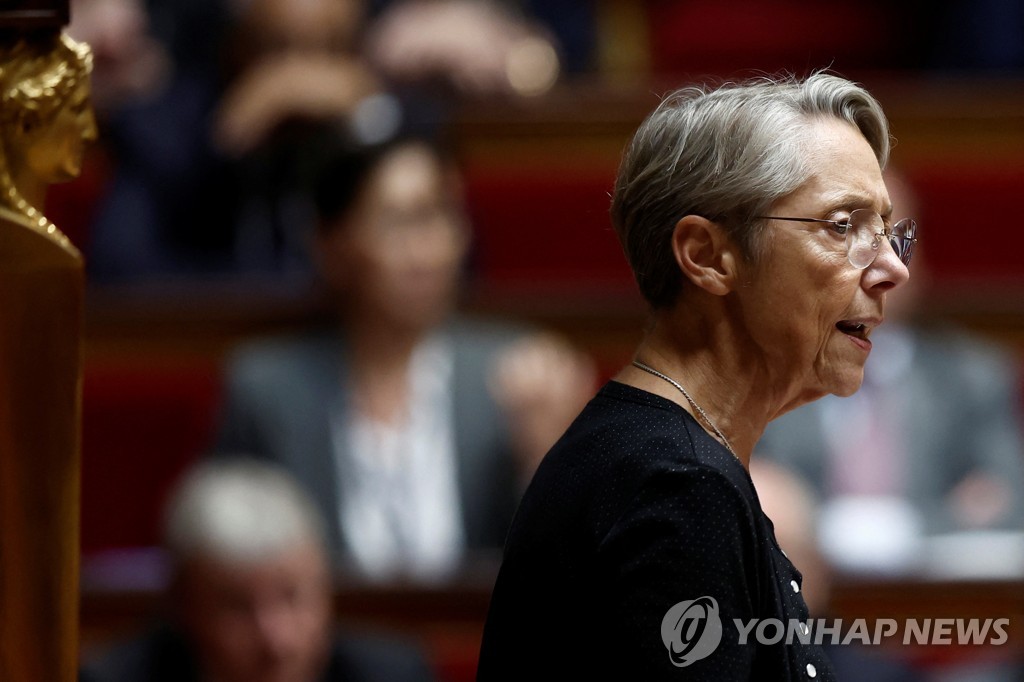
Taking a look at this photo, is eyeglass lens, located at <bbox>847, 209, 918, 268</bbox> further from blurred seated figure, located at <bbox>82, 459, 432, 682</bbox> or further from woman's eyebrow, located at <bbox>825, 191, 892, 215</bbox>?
blurred seated figure, located at <bbox>82, 459, 432, 682</bbox>

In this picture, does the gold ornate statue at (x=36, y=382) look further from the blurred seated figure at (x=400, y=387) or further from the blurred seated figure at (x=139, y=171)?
the blurred seated figure at (x=139, y=171)

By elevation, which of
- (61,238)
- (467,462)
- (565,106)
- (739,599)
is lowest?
(739,599)

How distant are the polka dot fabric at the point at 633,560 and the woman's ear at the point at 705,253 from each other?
52 mm

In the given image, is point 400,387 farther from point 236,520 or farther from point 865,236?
point 865,236

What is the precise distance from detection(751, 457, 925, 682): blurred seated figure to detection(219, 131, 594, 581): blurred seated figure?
317mm

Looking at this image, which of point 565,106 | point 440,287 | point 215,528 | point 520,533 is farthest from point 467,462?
point 520,533

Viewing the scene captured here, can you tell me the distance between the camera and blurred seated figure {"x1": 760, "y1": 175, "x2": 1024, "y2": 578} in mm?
1710

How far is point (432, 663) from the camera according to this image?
4.91ft

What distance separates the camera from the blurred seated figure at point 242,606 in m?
1.42

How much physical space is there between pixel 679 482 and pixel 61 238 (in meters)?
Result: 0.24

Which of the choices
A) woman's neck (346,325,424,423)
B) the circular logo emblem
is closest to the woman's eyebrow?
the circular logo emblem

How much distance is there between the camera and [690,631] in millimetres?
588

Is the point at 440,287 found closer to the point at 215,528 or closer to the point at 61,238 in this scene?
the point at 215,528

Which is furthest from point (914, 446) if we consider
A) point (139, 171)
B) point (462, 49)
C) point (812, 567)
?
point (139, 171)
